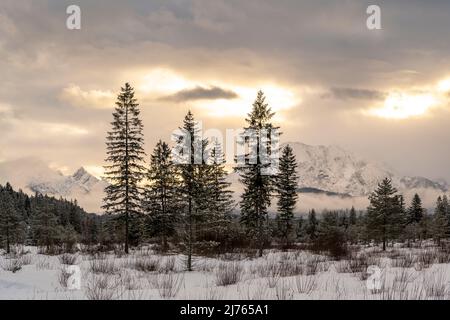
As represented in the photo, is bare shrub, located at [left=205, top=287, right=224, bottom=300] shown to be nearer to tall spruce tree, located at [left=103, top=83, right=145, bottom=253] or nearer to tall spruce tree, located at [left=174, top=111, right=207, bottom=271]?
tall spruce tree, located at [left=174, top=111, right=207, bottom=271]

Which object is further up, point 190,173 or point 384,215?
point 190,173

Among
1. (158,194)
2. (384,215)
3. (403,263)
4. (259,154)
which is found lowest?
(403,263)

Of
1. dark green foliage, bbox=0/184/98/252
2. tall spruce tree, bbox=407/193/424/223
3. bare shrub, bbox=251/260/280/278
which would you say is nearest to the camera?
bare shrub, bbox=251/260/280/278

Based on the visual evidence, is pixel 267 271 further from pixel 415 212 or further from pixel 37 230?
pixel 415 212

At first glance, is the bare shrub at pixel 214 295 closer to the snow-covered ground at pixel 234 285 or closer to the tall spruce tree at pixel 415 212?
the snow-covered ground at pixel 234 285

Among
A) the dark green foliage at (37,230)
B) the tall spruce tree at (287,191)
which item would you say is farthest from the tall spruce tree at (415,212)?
the dark green foliage at (37,230)

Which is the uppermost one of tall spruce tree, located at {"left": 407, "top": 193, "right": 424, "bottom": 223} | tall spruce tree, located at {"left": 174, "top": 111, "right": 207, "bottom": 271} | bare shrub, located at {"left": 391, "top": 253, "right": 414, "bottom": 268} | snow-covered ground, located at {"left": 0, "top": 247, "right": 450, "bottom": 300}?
tall spruce tree, located at {"left": 174, "top": 111, "right": 207, "bottom": 271}

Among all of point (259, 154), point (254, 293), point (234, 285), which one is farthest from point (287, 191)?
point (254, 293)

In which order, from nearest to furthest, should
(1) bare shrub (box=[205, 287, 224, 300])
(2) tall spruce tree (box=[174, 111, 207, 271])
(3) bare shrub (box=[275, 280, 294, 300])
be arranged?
(3) bare shrub (box=[275, 280, 294, 300]), (1) bare shrub (box=[205, 287, 224, 300]), (2) tall spruce tree (box=[174, 111, 207, 271])

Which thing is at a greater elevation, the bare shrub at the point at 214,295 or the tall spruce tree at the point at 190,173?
the tall spruce tree at the point at 190,173

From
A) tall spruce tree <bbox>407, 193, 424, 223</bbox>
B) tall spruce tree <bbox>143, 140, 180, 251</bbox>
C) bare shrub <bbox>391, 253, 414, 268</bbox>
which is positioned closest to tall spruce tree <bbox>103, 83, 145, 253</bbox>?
tall spruce tree <bbox>143, 140, 180, 251</bbox>

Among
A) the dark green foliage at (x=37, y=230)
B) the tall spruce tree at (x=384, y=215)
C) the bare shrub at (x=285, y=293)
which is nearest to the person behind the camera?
the bare shrub at (x=285, y=293)
